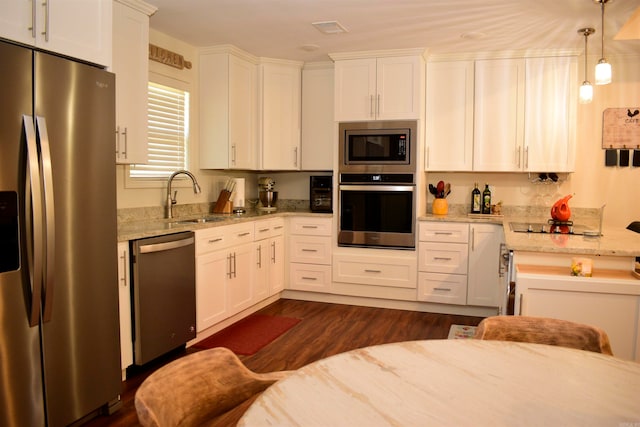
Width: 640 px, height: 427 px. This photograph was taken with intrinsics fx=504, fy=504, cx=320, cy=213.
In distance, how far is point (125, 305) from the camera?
2916 millimetres

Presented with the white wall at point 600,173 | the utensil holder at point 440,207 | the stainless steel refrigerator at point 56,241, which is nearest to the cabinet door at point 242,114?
the utensil holder at point 440,207

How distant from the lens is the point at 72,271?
2322mm

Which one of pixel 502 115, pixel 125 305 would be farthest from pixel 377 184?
pixel 125 305

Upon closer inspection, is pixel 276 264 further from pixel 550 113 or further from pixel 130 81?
pixel 550 113

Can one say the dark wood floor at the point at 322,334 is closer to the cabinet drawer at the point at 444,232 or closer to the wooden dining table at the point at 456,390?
the cabinet drawer at the point at 444,232

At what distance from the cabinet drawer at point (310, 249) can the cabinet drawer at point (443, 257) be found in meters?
0.90

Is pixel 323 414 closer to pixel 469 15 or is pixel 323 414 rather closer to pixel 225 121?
pixel 469 15

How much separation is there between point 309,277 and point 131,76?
2500mm

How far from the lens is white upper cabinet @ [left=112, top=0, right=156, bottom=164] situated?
3.24m

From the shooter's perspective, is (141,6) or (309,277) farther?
(309,277)

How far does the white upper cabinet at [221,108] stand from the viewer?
449 cm

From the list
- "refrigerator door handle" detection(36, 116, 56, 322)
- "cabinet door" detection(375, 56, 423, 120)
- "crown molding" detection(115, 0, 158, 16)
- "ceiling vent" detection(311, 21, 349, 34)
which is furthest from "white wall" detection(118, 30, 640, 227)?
"refrigerator door handle" detection(36, 116, 56, 322)

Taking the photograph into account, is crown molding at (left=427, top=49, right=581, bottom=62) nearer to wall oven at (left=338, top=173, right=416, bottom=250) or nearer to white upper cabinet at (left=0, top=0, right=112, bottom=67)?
wall oven at (left=338, top=173, right=416, bottom=250)

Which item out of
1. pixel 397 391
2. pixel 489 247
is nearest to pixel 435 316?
pixel 489 247
